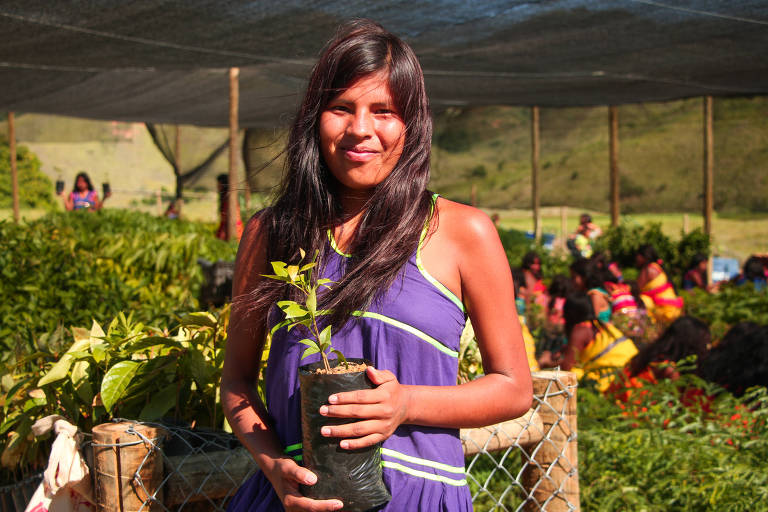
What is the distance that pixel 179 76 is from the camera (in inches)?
307

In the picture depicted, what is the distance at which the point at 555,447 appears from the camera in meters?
2.14

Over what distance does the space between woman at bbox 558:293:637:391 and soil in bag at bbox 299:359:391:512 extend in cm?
376

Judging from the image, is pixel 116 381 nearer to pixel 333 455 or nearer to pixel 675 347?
pixel 333 455

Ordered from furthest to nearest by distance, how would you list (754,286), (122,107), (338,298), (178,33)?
(122,107), (754,286), (178,33), (338,298)

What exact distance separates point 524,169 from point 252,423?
41.2 metres

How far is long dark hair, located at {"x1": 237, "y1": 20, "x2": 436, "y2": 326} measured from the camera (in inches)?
55.7

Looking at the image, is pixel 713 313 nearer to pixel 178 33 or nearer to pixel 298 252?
pixel 178 33

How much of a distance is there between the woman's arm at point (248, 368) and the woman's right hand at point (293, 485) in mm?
31

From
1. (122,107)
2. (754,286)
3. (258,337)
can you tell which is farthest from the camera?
(122,107)

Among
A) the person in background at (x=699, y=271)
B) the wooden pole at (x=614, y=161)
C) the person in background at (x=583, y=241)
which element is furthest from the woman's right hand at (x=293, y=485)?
the wooden pole at (x=614, y=161)

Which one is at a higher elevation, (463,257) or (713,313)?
(463,257)

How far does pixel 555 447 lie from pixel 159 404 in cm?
111

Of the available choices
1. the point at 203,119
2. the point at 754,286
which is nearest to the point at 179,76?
the point at 203,119

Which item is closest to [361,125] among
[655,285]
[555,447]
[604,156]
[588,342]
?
[555,447]
